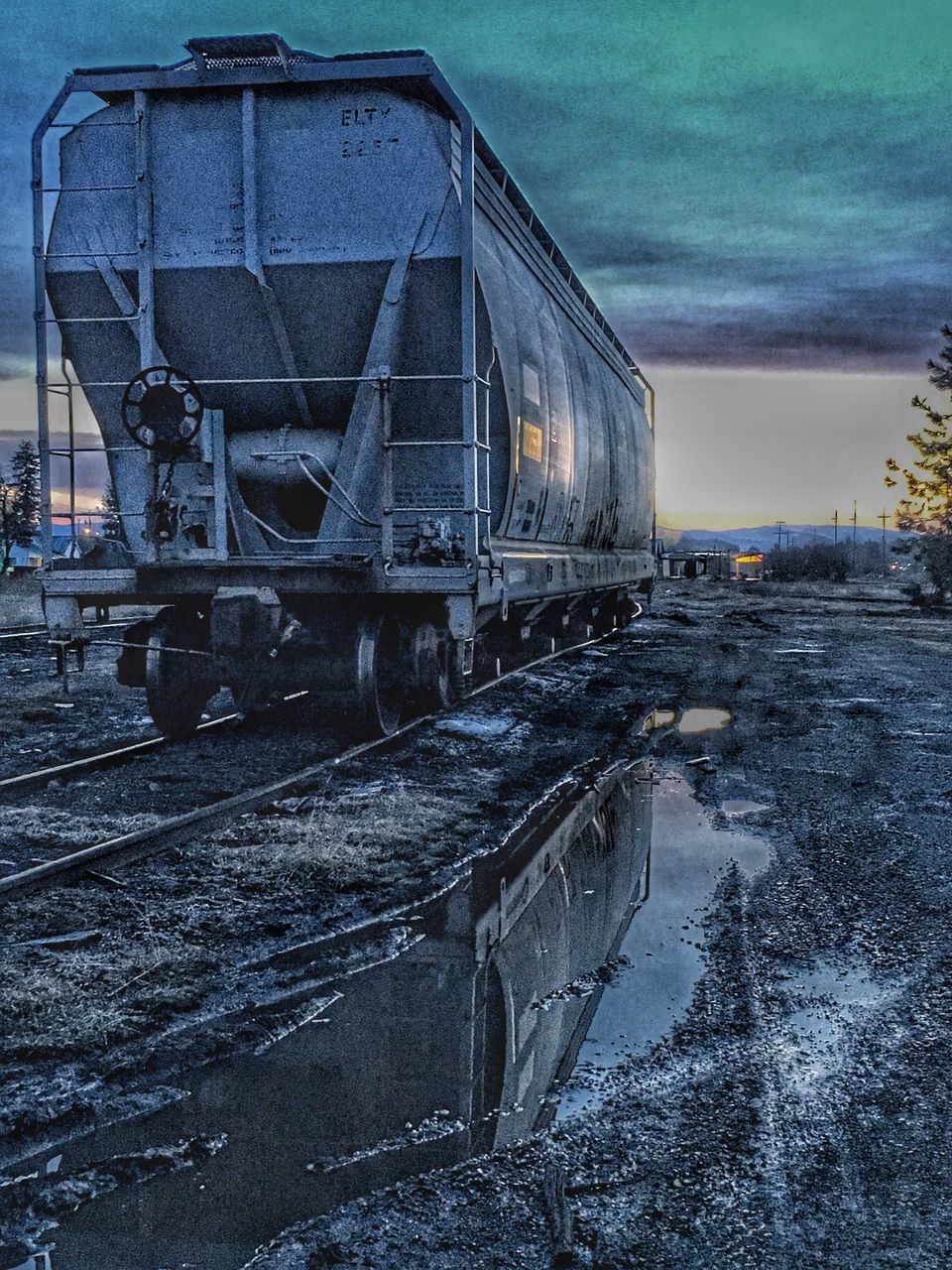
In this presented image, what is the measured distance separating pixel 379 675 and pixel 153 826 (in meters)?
2.63

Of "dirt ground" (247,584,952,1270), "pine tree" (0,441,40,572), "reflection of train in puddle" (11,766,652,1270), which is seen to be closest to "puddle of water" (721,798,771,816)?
"dirt ground" (247,584,952,1270)

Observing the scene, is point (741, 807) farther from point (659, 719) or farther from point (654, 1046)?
point (659, 719)

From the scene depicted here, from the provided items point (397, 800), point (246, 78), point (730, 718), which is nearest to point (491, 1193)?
point (397, 800)

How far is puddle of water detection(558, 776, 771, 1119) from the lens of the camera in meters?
3.46

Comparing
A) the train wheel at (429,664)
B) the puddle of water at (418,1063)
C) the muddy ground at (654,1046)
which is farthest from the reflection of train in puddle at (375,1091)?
the train wheel at (429,664)

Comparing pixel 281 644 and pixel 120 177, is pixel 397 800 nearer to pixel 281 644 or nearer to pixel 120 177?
pixel 281 644

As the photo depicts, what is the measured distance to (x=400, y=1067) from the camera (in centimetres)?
334

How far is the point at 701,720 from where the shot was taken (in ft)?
35.3

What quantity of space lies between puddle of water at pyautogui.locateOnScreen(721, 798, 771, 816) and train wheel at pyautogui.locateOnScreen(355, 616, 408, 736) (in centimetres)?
273

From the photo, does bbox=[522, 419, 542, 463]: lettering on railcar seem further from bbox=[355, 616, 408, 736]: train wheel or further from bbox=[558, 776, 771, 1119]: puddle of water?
bbox=[558, 776, 771, 1119]: puddle of water

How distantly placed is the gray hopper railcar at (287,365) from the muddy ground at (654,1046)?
4.42ft

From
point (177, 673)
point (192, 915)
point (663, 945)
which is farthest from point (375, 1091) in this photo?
point (177, 673)

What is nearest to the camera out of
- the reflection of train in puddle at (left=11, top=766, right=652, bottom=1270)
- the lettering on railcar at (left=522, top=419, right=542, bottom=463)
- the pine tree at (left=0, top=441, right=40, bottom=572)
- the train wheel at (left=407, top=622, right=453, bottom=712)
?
the reflection of train in puddle at (left=11, top=766, right=652, bottom=1270)

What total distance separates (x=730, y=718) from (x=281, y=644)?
492 cm
